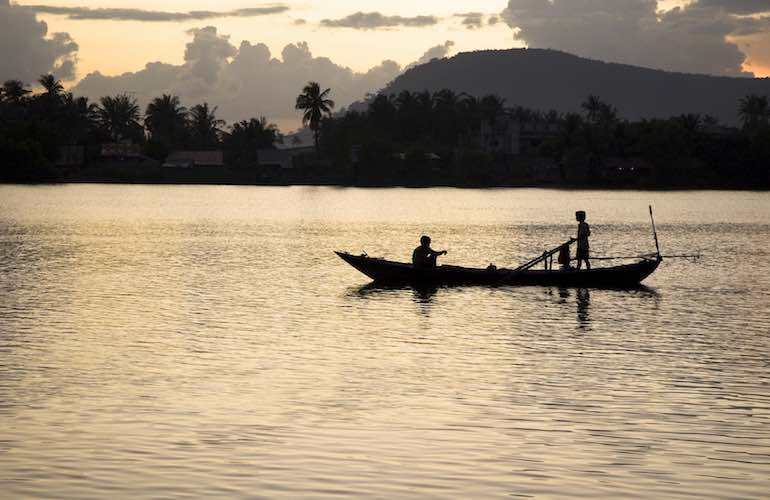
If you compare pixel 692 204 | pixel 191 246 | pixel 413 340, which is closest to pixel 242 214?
pixel 191 246

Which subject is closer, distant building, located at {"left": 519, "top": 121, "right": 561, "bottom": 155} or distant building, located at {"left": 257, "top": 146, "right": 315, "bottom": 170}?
distant building, located at {"left": 257, "top": 146, "right": 315, "bottom": 170}

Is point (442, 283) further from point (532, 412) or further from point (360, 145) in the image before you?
point (360, 145)

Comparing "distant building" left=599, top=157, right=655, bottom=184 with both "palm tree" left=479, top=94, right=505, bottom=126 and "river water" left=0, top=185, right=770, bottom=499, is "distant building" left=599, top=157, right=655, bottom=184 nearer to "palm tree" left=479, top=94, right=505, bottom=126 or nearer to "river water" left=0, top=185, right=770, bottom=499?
"palm tree" left=479, top=94, right=505, bottom=126

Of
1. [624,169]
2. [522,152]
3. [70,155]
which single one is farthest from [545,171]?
[70,155]

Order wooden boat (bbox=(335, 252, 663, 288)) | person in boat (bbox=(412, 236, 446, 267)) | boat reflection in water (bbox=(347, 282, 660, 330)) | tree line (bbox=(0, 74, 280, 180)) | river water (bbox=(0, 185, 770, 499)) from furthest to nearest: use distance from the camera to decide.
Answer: tree line (bbox=(0, 74, 280, 180)) < wooden boat (bbox=(335, 252, 663, 288)) < person in boat (bbox=(412, 236, 446, 267)) < boat reflection in water (bbox=(347, 282, 660, 330)) < river water (bbox=(0, 185, 770, 499))

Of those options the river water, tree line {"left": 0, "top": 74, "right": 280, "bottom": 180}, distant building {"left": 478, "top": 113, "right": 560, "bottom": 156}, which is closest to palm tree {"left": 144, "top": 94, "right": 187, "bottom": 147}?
tree line {"left": 0, "top": 74, "right": 280, "bottom": 180}

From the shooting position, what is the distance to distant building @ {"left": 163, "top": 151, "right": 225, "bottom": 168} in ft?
543

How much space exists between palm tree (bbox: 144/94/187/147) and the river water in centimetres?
13255

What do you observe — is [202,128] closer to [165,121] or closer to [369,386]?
[165,121]

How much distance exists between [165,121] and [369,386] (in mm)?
162747

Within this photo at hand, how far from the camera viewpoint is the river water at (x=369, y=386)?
13414mm

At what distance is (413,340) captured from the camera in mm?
24703

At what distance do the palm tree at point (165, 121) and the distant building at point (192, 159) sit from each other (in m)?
7.54

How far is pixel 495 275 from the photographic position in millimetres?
34844
